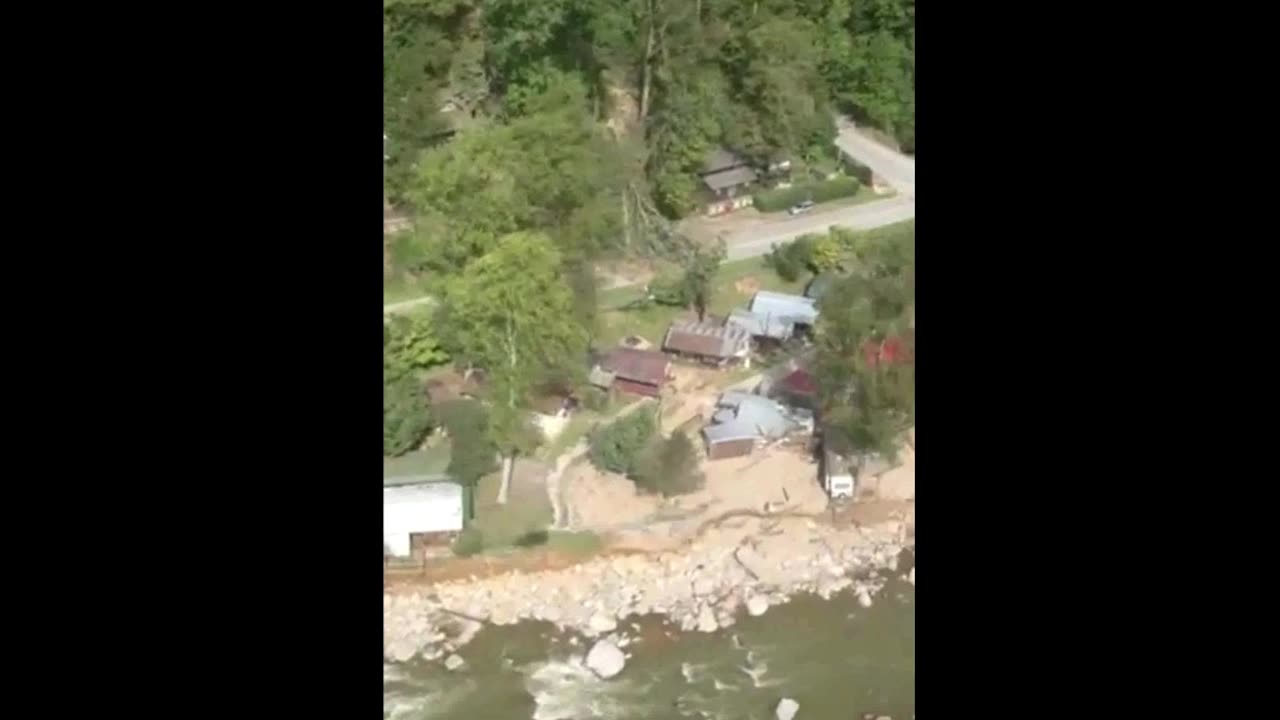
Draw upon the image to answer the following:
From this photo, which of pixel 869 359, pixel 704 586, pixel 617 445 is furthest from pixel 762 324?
pixel 704 586

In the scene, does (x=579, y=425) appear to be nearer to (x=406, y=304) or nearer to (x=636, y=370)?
(x=636, y=370)

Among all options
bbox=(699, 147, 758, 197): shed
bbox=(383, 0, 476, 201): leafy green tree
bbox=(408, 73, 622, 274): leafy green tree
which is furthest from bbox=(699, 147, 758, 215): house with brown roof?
bbox=(383, 0, 476, 201): leafy green tree

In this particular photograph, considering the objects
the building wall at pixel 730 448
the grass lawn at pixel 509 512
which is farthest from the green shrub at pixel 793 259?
the grass lawn at pixel 509 512

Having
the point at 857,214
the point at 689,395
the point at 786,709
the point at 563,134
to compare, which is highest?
the point at 563,134

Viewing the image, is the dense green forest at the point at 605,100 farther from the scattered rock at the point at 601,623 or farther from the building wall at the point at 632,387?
the scattered rock at the point at 601,623

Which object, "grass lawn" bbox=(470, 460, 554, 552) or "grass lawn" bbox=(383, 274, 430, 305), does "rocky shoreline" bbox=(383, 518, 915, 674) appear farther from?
"grass lawn" bbox=(383, 274, 430, 305)
